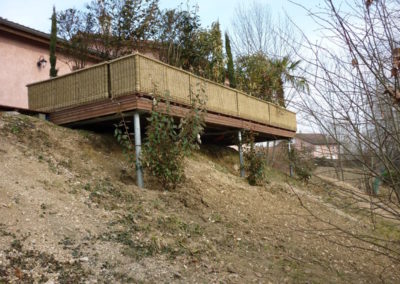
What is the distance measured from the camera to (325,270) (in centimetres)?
691

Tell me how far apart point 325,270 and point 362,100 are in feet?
14.1

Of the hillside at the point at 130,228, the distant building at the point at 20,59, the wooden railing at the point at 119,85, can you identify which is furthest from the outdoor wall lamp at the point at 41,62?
the hillside at the point at 130,228

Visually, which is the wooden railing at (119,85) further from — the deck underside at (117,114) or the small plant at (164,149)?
the small plant at (164,149)

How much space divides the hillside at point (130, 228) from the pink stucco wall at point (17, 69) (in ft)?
16.4

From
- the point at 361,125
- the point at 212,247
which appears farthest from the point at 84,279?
the point at 361,125

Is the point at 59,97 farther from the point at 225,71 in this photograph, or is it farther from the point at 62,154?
the point at 225,71

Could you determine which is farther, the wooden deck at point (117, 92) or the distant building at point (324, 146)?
the wooden deck at point (117, 92)

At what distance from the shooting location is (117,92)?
32.2 feet

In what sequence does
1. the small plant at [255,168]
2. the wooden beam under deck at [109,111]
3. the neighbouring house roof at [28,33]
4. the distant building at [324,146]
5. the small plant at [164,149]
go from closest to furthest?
the distant building at [324,146]
the small plant at [164,149]
the wooden beam under deck at [109,111]
the small plant at [255,168]
the neighbouring house roof at [28,33]

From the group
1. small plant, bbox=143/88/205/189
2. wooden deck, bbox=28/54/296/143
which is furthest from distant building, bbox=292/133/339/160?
wooden deck, bbox=28/54/296/143

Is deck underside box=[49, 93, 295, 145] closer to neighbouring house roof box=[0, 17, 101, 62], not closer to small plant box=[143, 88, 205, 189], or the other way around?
small plant box=[143, 88, 205, 189]

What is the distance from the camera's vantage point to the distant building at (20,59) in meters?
14.8

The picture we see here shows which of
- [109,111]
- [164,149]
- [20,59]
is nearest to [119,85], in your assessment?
[109,111]

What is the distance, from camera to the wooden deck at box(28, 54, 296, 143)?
9.66 meters
